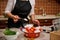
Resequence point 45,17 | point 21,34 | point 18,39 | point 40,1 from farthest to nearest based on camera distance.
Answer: point 40,1, point 45,17, point 21,34, point 18,39

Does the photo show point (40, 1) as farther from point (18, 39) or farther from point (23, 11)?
point (18, 39)

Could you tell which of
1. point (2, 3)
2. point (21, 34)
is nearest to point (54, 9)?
point (2, 3)

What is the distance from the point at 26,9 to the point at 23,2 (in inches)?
3.9

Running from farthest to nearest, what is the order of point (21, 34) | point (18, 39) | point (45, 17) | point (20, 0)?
point (45, 17) < point (20, 0) < point (21, 34) < point (18, 39)

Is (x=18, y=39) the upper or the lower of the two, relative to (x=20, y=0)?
lower

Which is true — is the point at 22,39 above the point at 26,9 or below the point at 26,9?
below

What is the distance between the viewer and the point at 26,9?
2035 millimetres

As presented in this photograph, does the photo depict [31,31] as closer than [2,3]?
Yes

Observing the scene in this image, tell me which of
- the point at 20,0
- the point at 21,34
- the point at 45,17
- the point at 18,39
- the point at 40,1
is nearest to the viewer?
the point at 18,39

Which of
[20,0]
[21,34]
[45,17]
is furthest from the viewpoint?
[45,17]

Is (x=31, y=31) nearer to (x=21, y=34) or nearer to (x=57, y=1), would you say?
(x=21, y=34)

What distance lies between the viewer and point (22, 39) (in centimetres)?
143

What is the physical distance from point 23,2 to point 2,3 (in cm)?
133

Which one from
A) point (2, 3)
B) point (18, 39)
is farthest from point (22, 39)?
point (2, 3)
